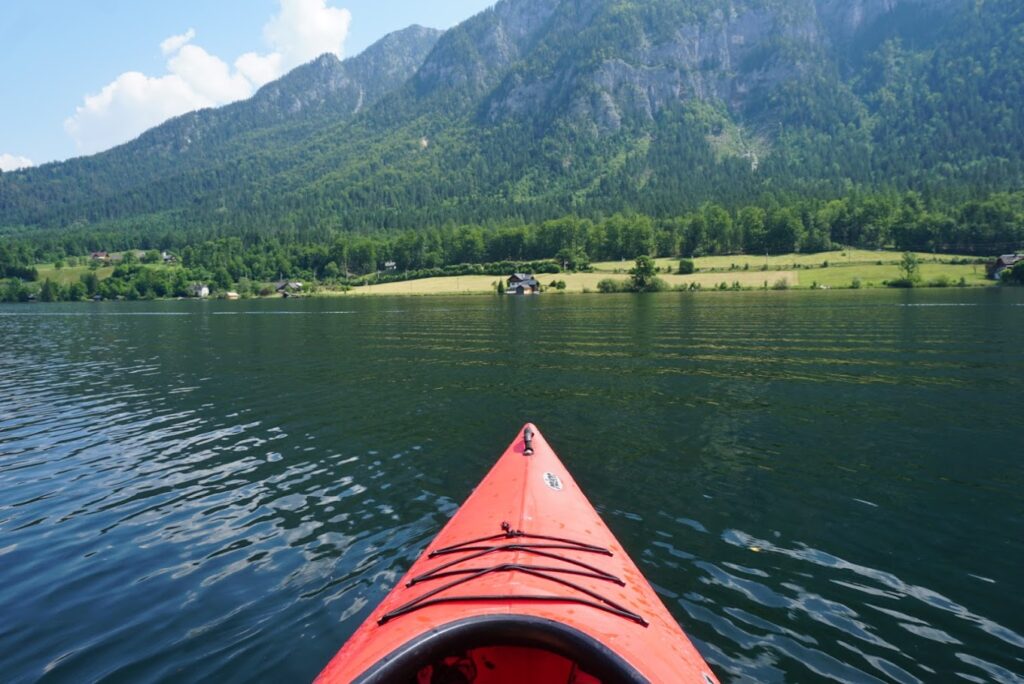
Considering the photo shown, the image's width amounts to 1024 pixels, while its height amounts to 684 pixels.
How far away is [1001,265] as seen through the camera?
120 meters

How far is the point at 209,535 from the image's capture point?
1232cm

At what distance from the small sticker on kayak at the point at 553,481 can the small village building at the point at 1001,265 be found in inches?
5758

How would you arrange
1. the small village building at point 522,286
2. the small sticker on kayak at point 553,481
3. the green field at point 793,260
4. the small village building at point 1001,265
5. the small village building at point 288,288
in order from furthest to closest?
the small village building at point 288,288 → the green field at point 793,260 → the small village building at point 522,286 → the small village building at point 1001,265 → the small sticker on kayak at point 553,481

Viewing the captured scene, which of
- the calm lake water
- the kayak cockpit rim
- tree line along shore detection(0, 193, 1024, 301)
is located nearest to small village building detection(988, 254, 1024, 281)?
tree line along shore detection(0, 193, 1024, 301)

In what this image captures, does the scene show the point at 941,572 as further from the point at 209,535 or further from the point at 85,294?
the point at 85,294

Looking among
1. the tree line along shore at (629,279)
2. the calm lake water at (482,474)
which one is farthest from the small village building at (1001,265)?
the calm lake water at (482,474)

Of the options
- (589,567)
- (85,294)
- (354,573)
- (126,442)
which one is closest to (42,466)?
(126,442)

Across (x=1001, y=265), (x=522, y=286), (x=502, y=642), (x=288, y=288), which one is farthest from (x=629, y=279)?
(x=502, y=642)

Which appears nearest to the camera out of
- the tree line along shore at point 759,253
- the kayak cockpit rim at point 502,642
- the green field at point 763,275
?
the kayak cockpit rim at point 502,642

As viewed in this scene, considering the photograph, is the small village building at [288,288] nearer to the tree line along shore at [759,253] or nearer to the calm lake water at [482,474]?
the tree line along shore at [759,253]

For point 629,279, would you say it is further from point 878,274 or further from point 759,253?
point 759,253

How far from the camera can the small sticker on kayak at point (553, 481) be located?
10281 mm

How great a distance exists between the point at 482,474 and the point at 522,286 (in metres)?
126

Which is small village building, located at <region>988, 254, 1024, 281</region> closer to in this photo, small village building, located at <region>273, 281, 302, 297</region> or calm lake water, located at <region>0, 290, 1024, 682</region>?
calm lake water, located at <region>0, 290, 1024, 682</region>
